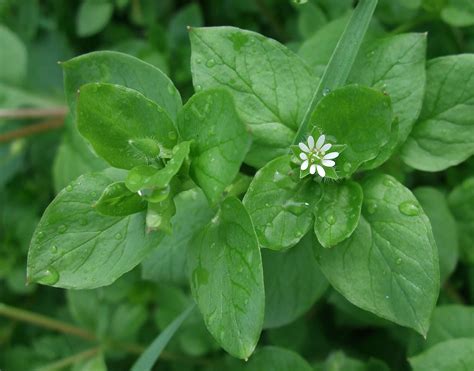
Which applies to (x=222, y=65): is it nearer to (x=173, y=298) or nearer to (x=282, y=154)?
(x=282, y=154)

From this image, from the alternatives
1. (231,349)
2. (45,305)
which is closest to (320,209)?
(231,349)

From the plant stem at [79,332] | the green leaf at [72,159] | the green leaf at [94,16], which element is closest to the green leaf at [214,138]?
the green leaf at [72,159]

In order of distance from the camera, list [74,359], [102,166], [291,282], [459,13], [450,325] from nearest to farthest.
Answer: [291,282] < [450,325] < [459,13] < [102,166] < [74,359]

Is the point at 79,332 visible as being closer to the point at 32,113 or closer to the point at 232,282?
the point at 32,113

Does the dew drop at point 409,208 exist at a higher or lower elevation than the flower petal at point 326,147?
lower

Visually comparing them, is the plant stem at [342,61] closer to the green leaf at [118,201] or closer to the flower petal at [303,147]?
the flower petal at [303,147]

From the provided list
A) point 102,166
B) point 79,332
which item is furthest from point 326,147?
point 79,332
